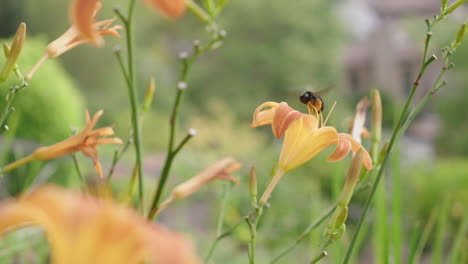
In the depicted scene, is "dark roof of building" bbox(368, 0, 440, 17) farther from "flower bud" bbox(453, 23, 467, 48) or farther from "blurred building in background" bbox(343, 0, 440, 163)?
"flower bud" bbox(453, 23, 467, 48)

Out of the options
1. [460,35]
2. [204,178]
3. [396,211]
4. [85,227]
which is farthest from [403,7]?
[85,227]

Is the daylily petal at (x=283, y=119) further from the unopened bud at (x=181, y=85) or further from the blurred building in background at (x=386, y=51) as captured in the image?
the blurred building in background at (x=386, y=51)

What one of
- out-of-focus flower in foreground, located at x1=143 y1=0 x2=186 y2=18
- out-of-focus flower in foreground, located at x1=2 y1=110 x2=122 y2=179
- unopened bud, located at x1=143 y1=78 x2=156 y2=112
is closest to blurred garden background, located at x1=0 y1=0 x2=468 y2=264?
unopened bud, located at x1=143 y1=78 x2=156 y2=112

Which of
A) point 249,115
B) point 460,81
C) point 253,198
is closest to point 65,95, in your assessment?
point 253,198

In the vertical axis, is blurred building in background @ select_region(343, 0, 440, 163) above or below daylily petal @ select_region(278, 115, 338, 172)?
below

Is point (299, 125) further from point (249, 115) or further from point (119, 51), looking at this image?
point (249, 115)

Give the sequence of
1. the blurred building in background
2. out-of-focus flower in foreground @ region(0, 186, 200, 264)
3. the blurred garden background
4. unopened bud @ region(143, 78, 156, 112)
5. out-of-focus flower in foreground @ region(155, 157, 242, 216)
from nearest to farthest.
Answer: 1. out-of-focus flower in foreground @ region(0, 186, 200, 264)
2. out-of-focus flower in foreground @ region(155, 157, 242, 216)
3. unopened bud @ region(143, 78, 156, 112)
4. the blurred garden background
5. the blurred building in background
